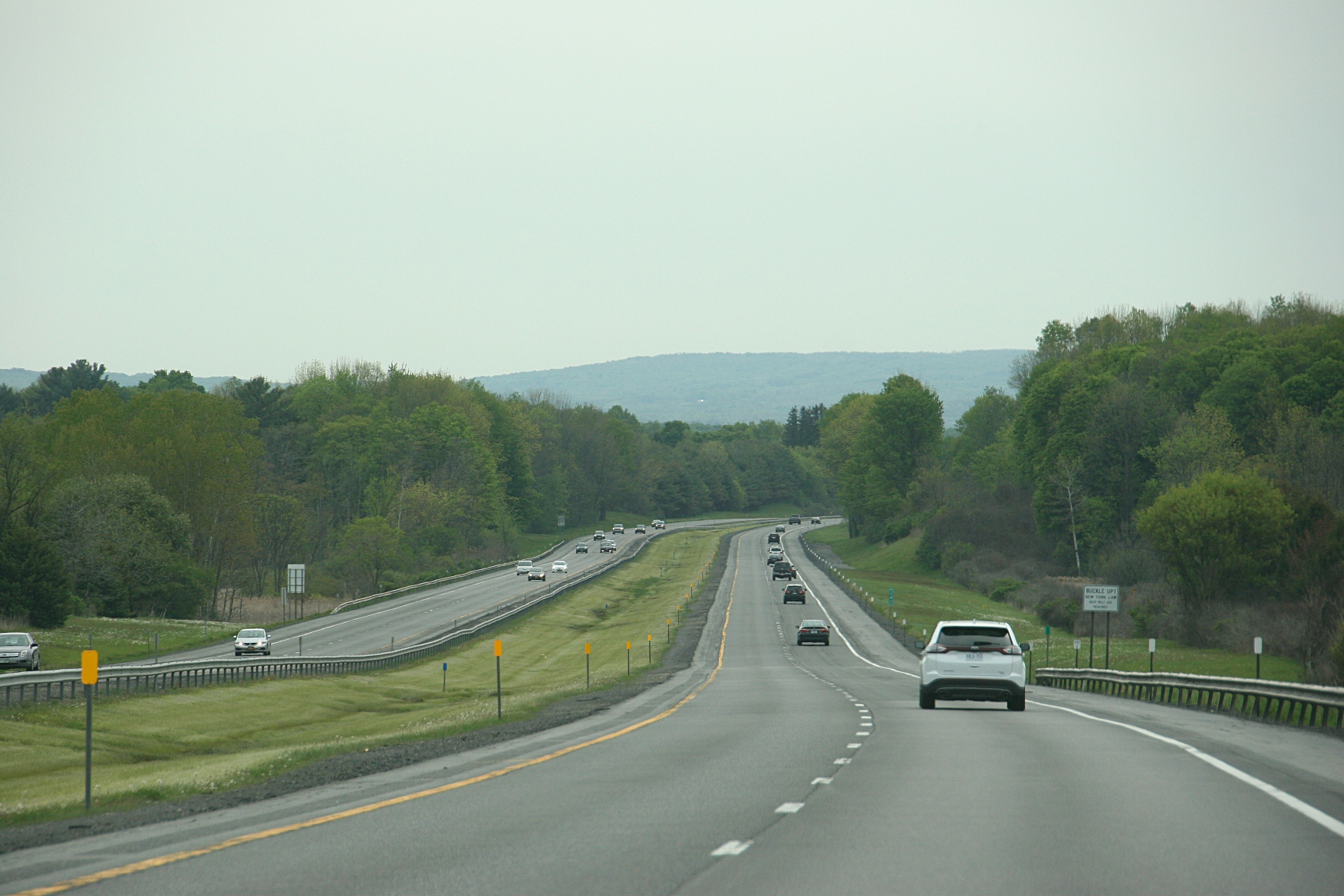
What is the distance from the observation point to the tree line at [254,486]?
70438mm

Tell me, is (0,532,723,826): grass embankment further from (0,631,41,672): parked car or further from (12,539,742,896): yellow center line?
(0,631,41,672): parked car

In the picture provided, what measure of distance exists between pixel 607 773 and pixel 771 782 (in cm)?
194

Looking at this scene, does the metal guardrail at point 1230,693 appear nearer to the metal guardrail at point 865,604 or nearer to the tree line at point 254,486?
the metal guardrail at point 865,604

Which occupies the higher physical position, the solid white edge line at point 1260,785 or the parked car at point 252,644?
the solid white edge line at point 1260,785

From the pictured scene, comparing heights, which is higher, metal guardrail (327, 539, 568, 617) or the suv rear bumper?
the suv rear bumper

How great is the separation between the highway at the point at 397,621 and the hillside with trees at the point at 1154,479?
36.3m

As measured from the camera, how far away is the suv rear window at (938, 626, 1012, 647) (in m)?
23.3

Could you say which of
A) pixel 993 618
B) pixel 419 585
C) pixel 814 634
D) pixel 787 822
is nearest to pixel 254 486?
pixel 419 585

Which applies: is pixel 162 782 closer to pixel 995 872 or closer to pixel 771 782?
pixel 771 782

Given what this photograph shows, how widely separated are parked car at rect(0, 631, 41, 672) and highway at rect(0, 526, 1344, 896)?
2894 cm

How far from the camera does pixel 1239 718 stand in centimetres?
2295

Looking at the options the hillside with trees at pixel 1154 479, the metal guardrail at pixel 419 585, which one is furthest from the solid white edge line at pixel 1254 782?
the metal guardrail at pixel 419 585

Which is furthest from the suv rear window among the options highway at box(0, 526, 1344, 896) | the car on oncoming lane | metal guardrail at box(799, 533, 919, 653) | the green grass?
the car on oncoming lane

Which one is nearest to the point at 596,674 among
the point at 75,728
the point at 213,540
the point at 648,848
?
the point at 75,728
